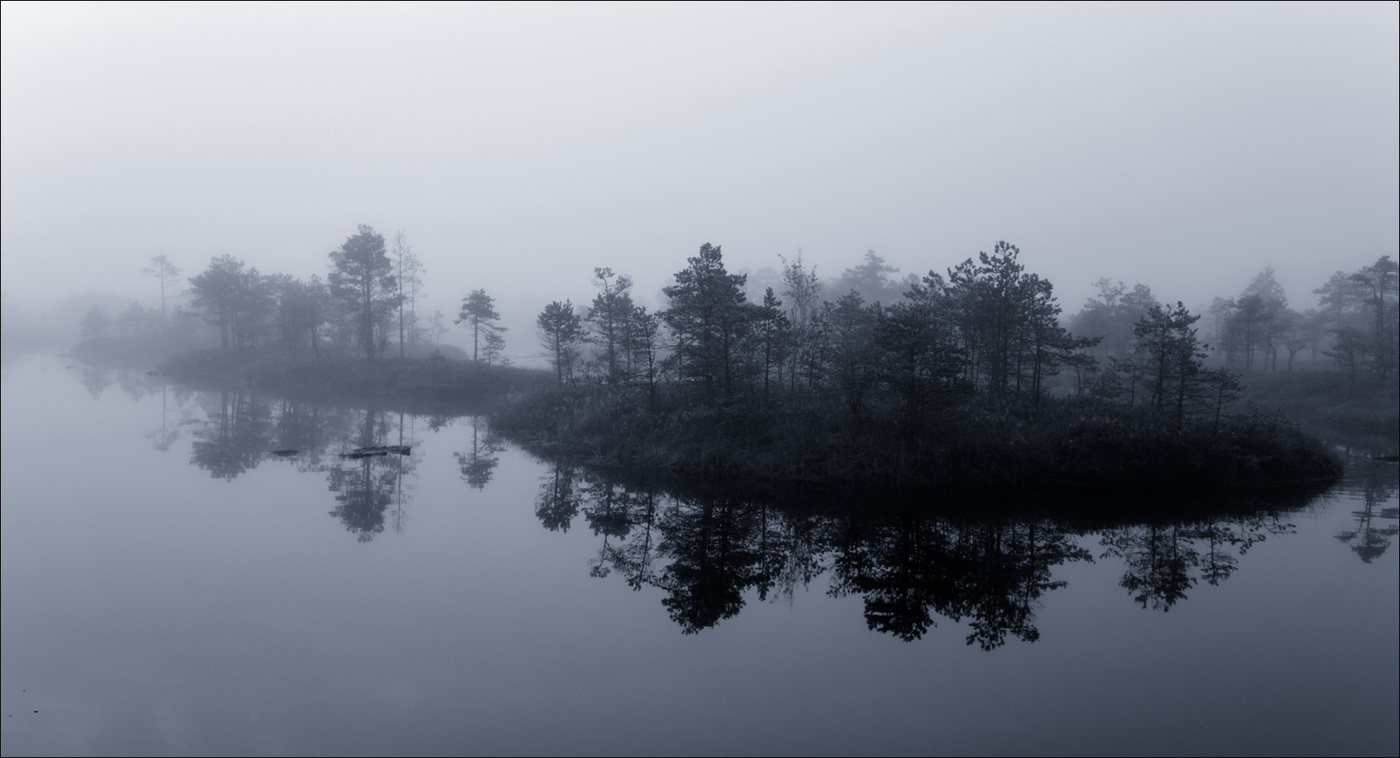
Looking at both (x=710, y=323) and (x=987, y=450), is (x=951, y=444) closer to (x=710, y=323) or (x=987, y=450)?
(x=987, y=450)

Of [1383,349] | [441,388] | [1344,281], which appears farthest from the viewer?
[1344,281]

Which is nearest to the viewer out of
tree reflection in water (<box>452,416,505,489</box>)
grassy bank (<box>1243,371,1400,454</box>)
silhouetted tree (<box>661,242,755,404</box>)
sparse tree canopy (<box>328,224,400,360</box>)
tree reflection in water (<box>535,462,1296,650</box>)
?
tree reflection in water (<box>535,462,1296,650</box>)

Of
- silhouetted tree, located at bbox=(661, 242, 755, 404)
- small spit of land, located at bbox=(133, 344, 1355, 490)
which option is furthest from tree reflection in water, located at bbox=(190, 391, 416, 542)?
silhouetted tree, located at bbox=(661, 242, 755, 404)

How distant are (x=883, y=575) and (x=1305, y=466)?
72.9 ft

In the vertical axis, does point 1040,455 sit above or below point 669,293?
below

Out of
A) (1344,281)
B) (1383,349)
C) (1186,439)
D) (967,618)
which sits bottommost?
(967,618)

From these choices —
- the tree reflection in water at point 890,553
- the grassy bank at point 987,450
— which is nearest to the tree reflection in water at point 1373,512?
the grassy bank at point 987,450

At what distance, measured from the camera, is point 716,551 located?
58.2 ft

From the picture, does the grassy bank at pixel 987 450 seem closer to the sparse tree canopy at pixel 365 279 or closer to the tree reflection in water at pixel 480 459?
the tree reflection in water at pixel 480 459

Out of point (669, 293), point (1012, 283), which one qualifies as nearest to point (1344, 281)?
point (1012, 283)

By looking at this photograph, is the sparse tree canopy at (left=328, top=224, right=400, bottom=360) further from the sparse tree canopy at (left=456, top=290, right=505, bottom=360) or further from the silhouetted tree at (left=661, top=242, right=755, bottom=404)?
the silhouetted tree at (left=661, top=242, right=755, bottom=404)

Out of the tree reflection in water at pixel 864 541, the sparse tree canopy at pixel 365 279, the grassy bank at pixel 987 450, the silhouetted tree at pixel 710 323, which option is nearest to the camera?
the tree reflection in water at pixel 864 541

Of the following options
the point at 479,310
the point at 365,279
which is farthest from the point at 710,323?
the point at 365,279

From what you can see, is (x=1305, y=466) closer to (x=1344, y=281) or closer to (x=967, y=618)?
(x=967, y=618)
